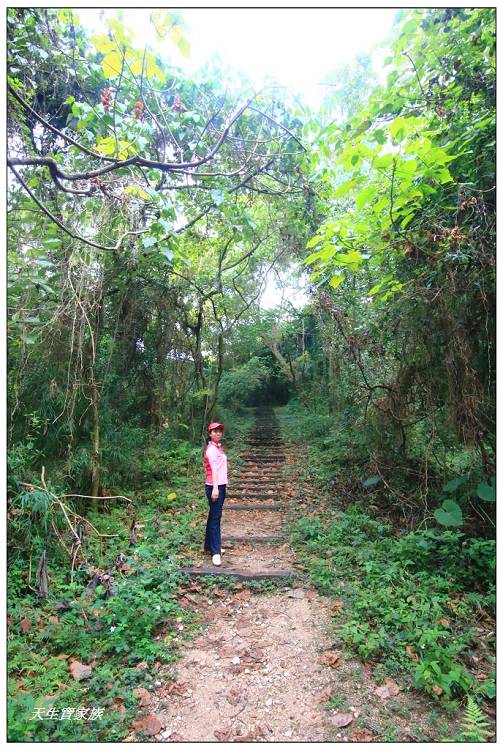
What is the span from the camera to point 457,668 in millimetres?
2439

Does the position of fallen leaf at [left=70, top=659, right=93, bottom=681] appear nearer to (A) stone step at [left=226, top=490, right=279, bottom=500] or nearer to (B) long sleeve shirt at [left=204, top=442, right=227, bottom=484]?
(B) long sleeve shirt at [left=204, top=442, right=227, bottom=484]

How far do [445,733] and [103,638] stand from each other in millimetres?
2467

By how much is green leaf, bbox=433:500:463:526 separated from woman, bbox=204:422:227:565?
2445mm

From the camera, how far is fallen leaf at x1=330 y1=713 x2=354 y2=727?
7.09ft

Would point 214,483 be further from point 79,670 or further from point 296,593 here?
point 79,670

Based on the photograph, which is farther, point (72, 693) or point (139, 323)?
point (139, 323)

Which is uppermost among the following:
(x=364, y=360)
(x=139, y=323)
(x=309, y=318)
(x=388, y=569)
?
(x=309, y=318)

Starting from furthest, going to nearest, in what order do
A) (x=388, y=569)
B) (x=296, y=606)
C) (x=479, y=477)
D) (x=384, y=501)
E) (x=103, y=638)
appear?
(x=384, y=501) → (x=479, y=477) → (x=388, y=569) → (x=296, y=606) → (x=103, y=638)

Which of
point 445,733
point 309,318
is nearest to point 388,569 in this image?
point 445,733

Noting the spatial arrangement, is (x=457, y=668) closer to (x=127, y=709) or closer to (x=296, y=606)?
(x=296, y=606)

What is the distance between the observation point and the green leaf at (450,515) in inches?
151

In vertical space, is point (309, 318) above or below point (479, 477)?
above

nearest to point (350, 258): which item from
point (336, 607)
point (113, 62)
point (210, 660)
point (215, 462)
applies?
point (113, 62)

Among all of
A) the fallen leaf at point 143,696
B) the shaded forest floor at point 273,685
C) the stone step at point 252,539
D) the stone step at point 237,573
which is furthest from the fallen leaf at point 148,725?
the stone step at point 252,539
